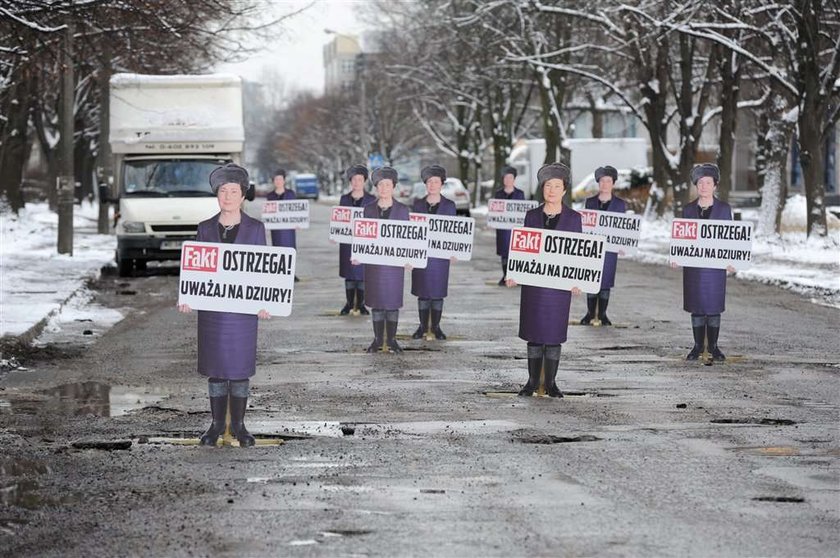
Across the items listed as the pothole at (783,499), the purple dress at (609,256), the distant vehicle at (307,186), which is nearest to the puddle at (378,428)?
the pothole at (783,499)

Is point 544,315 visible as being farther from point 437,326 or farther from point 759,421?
point 437,326

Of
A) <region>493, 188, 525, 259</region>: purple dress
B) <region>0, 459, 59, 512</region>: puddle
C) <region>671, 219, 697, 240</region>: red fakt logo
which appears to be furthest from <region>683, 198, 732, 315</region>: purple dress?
<region>493, 188, 525, 259</region>: purple dress

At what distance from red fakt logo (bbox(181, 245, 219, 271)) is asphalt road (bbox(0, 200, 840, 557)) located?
3.59 feet

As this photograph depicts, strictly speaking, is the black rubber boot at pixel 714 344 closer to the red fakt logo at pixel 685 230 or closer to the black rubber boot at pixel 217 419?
the red fakt logo at pixel 685 230

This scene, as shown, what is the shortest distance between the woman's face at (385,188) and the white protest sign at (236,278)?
5.47m

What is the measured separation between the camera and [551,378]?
12211mm

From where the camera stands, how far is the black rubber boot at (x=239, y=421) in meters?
10.0

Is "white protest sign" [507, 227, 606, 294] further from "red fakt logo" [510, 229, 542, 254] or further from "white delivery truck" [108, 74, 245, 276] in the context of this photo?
"white delivery truck" [108, 74, 245, 276]

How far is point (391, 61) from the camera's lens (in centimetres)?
8031

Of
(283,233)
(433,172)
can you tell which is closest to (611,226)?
(433,172)

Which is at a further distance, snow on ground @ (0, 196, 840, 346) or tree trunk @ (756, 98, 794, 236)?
tree trunk @ (756, 98, 794, 236)

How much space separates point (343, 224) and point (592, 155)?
1681 inches

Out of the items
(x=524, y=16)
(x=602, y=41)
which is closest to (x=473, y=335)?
(x=524, y=16)

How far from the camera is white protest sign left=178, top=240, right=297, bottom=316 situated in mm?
10094
